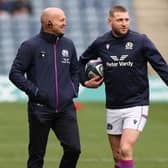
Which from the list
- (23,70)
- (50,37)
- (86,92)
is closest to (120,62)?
(50,37)

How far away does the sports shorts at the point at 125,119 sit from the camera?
8992 mm

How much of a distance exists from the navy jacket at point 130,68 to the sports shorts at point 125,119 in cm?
6

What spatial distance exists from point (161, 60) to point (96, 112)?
9.36 meters

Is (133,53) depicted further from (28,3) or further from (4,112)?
(28,3)

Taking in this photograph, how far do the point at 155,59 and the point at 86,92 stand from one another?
39.3 feet

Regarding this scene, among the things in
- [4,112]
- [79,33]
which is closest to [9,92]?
[4,112]

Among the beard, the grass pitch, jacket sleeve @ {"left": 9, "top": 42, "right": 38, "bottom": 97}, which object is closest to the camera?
jacket sleeve @ {"left": 9, "top": 42, "right": 38, "bottom": 97}

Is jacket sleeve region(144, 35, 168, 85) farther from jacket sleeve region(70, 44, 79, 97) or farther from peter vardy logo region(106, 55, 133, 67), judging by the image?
jacket sleeve region(70, 44, 79, 97)

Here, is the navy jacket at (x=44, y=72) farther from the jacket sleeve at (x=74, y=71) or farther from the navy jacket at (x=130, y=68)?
the navy jacket at (x=130, y=68)

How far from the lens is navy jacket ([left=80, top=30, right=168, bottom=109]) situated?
29.7 feet

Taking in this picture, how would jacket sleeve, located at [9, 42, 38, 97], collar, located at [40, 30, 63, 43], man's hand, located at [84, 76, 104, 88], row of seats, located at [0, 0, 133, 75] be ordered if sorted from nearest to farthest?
1. jacket sleeve, located at [9, 42, 38, 97]
2. collar, located at [40, 30, 63, 43]
3. man's hand, located at [84, 76, 104, 88]
4. row of seats, located at [0, 0, 133, 75]

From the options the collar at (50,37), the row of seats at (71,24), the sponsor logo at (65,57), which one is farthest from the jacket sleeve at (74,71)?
the row of seats at (71,24)

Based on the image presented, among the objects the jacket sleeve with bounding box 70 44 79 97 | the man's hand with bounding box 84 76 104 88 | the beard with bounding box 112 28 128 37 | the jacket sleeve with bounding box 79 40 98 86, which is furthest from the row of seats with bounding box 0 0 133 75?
the jacket sleeve with bounding box 70 44 79 97

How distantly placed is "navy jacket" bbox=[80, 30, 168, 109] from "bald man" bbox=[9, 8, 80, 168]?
51 cm
